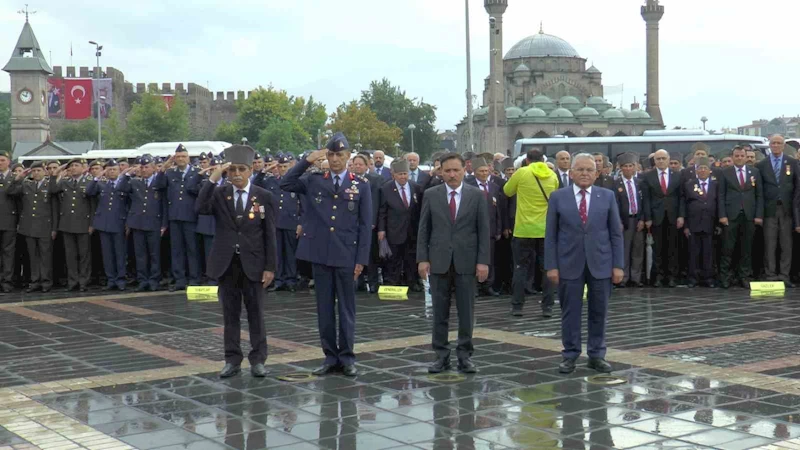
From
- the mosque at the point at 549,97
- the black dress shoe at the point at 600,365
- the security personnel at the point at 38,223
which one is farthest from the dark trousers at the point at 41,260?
the mosque at the point at 549,97

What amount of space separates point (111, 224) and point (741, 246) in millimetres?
10247

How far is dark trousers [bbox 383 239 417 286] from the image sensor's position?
16.0m

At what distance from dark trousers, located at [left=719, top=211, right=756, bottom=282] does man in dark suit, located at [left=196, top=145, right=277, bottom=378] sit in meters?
9.18

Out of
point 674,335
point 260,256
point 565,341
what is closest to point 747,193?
point 674,335

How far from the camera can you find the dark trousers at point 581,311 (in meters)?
9.14

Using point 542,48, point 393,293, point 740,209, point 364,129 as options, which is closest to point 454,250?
point 393,293

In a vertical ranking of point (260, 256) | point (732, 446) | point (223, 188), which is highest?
point (223, 188)

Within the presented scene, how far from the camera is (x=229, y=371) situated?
9.00 m

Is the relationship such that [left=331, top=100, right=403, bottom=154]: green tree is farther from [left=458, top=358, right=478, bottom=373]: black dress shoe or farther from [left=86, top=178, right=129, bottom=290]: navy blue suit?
[left=458, top=358, right=478, bottom=373]: black dress shoe

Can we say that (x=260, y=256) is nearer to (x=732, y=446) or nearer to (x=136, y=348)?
(x=136, y=348)

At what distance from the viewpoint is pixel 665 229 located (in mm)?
16500

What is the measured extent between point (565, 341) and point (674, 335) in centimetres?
228

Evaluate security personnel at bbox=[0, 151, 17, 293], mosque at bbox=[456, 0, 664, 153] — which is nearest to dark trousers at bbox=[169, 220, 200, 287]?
security personnel at bbox=[0, 151, 17, 293]

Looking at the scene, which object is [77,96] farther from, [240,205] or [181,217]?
[240,205]
